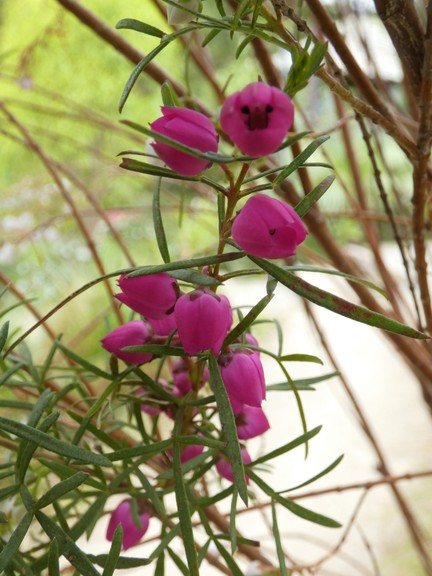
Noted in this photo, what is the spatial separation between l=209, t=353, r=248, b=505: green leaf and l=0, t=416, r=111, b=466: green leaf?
33 millimetres

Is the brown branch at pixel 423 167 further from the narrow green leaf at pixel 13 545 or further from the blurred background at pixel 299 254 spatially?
the narrow green leaf at pixel 13 545

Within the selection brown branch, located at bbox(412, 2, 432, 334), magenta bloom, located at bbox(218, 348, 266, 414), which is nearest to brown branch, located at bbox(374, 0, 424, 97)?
brown branch, located at bbox(412, 2, 432, 334)

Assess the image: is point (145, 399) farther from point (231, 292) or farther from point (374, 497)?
point (231, 292)

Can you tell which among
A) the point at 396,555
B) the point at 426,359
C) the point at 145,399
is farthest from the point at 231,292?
the point at 145,399

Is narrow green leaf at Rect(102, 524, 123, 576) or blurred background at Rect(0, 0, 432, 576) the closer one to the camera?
narrow green leaf at Rect(102, 524, 123, 576)

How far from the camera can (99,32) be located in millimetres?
334

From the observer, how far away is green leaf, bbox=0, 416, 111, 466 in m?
0.18

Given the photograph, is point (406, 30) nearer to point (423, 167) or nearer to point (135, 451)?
point (423, 167)

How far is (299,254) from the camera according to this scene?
1.81 feet

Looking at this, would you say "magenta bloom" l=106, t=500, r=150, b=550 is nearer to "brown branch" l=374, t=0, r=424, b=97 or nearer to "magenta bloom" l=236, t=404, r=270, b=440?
"magenta bloom" l=236, t=404, r=270, b=440

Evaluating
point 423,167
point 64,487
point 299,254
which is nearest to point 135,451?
point 64,487

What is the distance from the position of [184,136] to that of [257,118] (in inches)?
0.8

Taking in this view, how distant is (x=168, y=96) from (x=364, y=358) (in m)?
1.07

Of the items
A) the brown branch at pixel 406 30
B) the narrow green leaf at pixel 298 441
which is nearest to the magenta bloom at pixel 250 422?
the narrow green leaf at pixel 298 441
